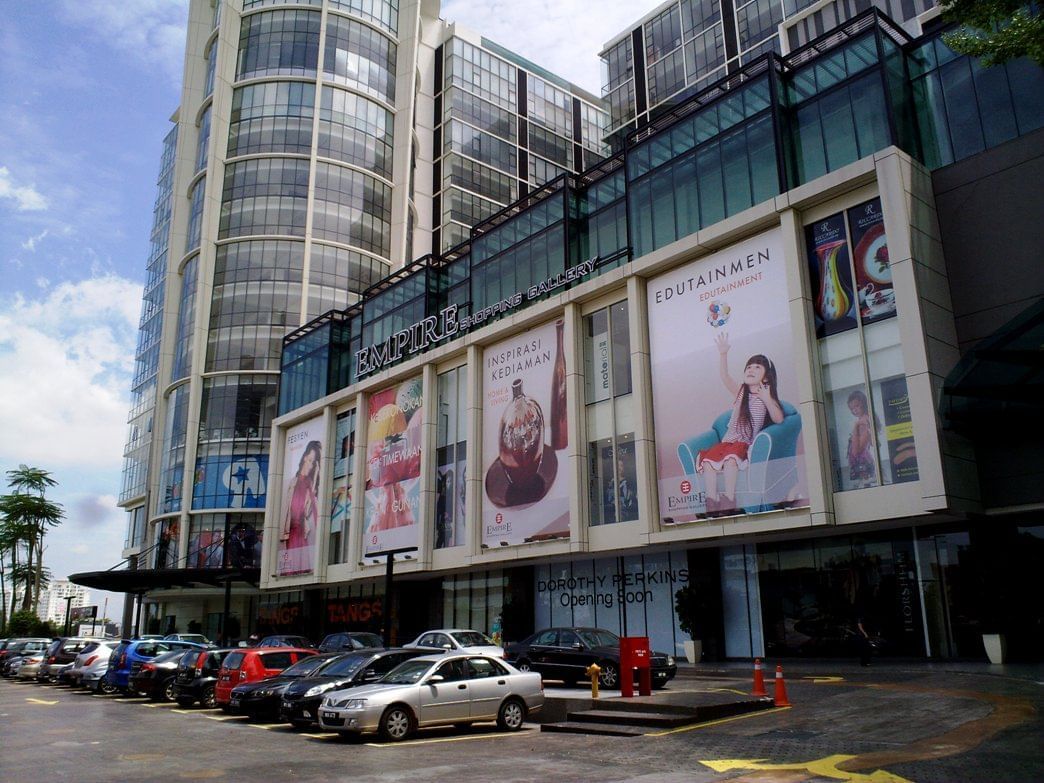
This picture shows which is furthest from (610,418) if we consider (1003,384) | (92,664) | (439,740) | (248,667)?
(92,664)

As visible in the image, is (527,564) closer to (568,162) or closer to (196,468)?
(196,468)

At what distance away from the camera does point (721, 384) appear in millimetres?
29156

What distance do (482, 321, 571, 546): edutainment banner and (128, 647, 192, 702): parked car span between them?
48.8 feet

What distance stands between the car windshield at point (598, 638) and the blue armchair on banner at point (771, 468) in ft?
24.9

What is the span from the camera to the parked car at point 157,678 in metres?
24.5

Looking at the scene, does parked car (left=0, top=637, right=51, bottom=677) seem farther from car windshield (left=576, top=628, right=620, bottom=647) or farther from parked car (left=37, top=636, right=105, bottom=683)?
car windshield (left=576, top=628, right=620, bottom=647)

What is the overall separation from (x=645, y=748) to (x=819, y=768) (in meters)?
3.30

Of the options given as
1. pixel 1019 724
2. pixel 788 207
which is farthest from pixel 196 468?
pixel 1019 724

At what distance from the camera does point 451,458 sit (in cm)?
4109

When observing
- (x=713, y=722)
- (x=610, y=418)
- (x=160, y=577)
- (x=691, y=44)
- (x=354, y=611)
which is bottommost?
(x=713, y=722)

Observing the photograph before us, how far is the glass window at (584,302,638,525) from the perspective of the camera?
3234cm

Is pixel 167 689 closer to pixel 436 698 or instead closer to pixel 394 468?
pixel 436 698

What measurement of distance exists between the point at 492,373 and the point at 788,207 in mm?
16352

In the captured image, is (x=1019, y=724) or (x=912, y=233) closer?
(x=1019, y=724)
